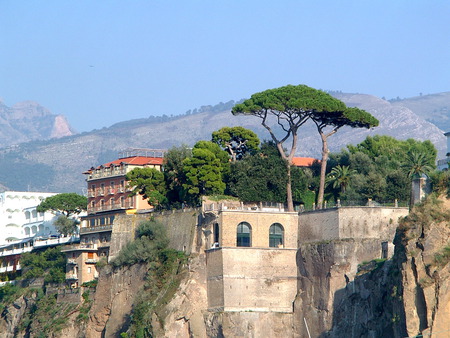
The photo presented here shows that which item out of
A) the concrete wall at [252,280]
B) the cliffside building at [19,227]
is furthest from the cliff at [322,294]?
the cliffside building at [19,227]

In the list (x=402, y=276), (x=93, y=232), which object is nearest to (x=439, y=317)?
(x=402, y=276)

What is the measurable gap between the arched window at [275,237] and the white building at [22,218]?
3681cm

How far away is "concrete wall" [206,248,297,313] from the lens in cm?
8262

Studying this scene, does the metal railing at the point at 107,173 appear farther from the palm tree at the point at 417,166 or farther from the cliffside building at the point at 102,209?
the palm tree at the point at 417,166

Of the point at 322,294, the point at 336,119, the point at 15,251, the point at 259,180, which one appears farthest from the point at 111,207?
the point at 322,294

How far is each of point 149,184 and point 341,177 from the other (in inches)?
578

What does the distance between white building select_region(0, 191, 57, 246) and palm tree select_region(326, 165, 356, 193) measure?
3603 centimetres

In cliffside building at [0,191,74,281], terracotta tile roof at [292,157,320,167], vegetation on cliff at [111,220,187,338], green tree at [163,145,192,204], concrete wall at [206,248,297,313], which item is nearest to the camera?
concrete wall at [206,248,297,313]

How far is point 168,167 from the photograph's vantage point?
9275cm

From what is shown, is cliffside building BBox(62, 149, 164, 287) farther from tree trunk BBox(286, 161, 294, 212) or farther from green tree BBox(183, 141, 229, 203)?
tree trunk BBox(286, 161, 294, 212)

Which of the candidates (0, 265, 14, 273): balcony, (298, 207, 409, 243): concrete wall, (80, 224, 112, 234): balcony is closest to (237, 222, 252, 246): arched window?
(298, 207, 409, 243): concrete wall

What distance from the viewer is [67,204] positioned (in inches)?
4382

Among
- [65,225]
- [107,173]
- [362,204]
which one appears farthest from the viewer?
[65,225]

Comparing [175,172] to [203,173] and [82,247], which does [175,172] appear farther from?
[82,247]
